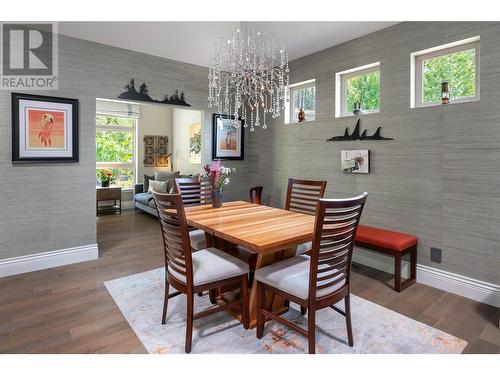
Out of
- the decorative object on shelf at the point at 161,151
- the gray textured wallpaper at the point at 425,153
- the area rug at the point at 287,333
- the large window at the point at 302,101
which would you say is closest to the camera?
the area rug at the point at 287,333

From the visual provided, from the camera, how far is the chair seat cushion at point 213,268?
1.93m

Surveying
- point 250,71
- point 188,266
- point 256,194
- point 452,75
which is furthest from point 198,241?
point 452,75

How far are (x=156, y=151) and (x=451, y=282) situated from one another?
662 centimetres

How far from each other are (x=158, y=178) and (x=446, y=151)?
17.3 ft

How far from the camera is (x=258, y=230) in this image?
2006mm

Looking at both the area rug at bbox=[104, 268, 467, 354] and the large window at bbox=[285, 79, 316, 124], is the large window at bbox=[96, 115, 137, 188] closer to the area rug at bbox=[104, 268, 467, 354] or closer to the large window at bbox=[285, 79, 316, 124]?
the large window at bbox=[285, 79, 316, 124]

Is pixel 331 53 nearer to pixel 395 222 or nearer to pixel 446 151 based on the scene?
pixel 446 151

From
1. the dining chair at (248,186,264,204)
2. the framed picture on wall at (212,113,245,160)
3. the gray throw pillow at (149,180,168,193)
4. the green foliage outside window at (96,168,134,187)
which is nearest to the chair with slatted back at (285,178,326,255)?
the dining chair at (248,186,264,204)

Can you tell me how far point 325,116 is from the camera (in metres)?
3.82

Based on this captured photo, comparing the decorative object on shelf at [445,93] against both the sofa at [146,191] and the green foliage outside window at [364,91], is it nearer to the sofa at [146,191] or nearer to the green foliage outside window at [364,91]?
the green foliage outside window at [364,91]

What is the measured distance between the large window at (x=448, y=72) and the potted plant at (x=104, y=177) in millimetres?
5962

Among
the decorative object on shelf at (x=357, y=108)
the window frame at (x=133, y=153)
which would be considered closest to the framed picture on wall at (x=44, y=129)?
the decorative object on shelf at (x=357, y=108)

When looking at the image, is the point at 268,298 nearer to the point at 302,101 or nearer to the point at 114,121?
the point at 302,101

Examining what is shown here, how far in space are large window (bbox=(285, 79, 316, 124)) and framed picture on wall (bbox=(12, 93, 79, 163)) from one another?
2850 millimetres
